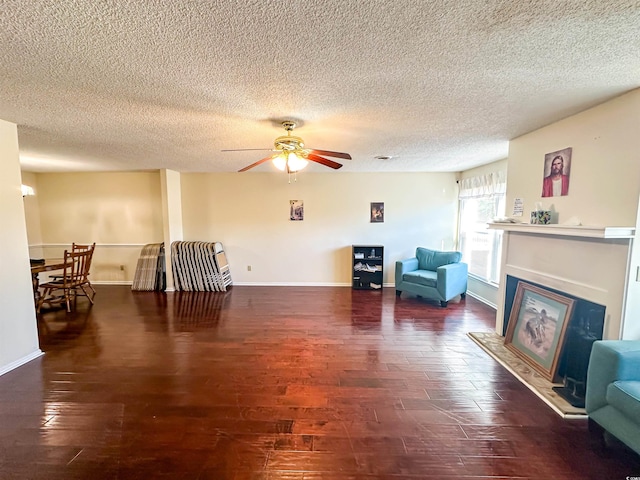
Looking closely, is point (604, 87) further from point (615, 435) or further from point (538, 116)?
point (615, 435)

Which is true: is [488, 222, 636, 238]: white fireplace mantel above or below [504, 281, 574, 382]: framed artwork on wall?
above

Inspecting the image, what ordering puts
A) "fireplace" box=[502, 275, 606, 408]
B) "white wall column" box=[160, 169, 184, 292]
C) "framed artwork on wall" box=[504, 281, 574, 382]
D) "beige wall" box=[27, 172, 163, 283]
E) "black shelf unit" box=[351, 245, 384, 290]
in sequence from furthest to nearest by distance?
"beige wall" box=[27, 172, 163, 283]
"black shelf unit" box=[351, 245, 384, 290]
"white wall column" box=[160, 169, 184, 292]
"framed artwork on wall" box=[504, 281, 574, 382]
"fireplace" box=[502, 275, 606, 408]

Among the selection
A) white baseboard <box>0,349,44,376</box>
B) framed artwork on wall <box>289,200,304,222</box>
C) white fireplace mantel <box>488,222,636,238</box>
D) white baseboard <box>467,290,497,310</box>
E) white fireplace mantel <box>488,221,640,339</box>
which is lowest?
white baseboard <box>0,349,44,376</box>

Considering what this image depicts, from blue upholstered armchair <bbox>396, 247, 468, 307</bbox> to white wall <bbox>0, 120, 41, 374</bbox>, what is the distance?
493 centimetres

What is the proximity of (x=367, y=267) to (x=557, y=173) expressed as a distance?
11.2ft

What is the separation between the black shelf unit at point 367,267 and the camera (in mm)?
5426

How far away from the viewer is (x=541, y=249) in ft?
8.79

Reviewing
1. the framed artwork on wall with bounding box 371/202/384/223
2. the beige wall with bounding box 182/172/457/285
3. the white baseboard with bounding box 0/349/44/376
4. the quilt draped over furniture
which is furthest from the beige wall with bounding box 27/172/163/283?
the framed artwork on wall with bounding box 371/202/384/223

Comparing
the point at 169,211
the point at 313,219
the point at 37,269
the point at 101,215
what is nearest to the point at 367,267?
the point at 313,219

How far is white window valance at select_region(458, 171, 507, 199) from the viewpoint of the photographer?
404cm

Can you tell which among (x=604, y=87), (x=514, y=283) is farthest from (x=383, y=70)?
(x=514, y=283)

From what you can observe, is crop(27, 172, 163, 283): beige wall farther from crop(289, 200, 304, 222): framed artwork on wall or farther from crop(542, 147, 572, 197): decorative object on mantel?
crop(542, 147, 572, 197): decorative object on mantel

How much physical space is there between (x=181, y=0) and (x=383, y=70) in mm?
1113

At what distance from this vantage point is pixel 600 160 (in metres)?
2.12
